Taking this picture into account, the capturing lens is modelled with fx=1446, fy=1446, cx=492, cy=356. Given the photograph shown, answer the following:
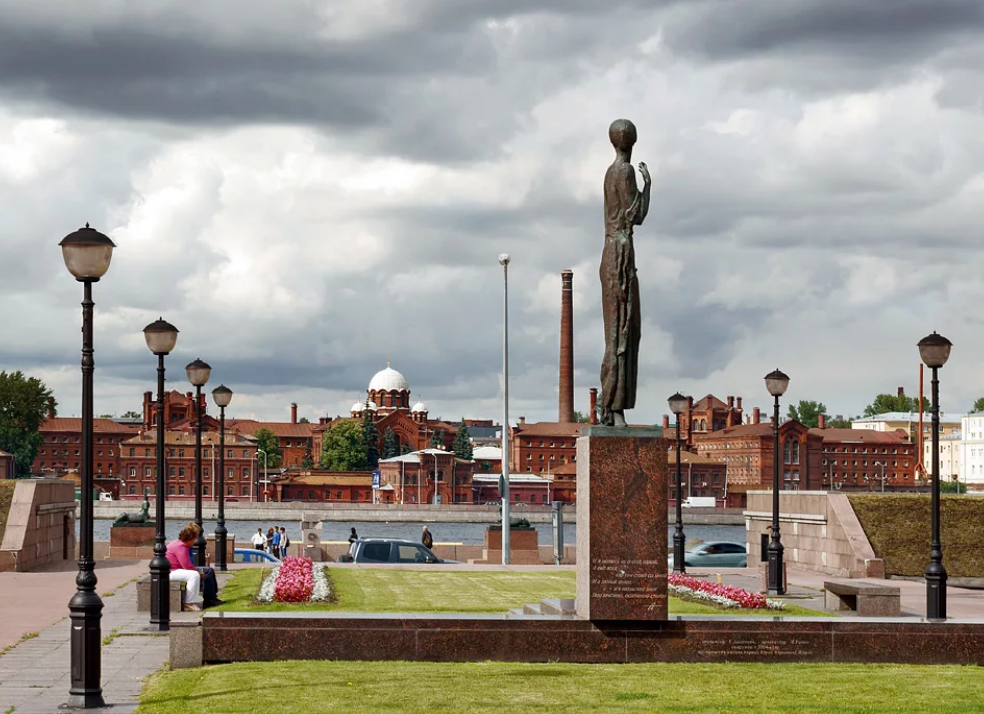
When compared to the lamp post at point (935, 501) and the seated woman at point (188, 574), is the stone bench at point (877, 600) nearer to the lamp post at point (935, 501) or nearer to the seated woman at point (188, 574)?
the lamp post at point (935, 501)

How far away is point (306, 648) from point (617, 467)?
3.62m

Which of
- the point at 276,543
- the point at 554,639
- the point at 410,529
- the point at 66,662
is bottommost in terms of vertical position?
the point at 410,529

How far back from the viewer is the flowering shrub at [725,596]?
21.3m

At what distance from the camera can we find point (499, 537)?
42.9 meters

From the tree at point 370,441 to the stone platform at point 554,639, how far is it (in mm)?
166466

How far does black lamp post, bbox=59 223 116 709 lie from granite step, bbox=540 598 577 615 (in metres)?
5.11

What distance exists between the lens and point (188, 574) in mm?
19938

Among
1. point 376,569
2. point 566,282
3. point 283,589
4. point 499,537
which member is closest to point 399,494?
point 566,282

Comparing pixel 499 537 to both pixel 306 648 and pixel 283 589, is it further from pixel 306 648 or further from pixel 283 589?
pixel 306 648

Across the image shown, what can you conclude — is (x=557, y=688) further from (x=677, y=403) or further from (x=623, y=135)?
(x=677, y=403)

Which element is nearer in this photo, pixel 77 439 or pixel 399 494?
pixel 399 494

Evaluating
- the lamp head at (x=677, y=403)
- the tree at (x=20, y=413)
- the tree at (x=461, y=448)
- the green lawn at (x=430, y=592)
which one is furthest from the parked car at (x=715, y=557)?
the tree at (x=461, y=448)

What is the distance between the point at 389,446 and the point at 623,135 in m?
170

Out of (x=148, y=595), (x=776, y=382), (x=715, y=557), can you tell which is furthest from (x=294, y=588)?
(x=715, y=557)
